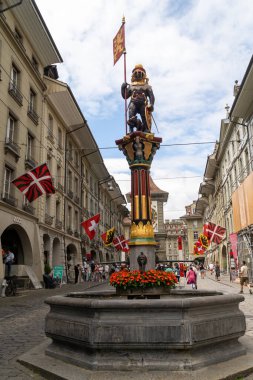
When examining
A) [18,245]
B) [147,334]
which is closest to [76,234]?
[18,245]

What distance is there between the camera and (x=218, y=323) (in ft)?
17.5

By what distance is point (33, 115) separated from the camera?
24438mm

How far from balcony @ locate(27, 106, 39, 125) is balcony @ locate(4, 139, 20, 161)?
3.07m

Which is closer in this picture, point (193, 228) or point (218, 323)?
point (218, 323)

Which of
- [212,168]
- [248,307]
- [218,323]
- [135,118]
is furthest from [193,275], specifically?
[212,168]

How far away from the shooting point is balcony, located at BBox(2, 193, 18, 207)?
19591 millimetres

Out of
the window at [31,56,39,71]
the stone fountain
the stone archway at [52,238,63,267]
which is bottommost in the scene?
the stone fountain

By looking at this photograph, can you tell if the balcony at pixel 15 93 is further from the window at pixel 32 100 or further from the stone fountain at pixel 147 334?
the stone fountain at pixel 147 334

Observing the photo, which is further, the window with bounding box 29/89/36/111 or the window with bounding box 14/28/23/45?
the window with bounding box 29/89/36/111

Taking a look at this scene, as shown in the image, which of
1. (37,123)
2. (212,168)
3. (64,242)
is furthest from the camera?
(212,168)

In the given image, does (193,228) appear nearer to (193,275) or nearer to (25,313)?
(193,275)

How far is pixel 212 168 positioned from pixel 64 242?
26629 millimetres

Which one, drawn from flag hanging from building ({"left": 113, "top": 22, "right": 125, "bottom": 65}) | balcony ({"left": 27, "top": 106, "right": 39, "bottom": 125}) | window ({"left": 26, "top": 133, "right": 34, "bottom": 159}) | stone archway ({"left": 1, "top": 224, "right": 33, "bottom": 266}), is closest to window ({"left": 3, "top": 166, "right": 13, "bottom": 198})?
window ({"left": 26, "top": 133, "right": 34, "bottom": 159})

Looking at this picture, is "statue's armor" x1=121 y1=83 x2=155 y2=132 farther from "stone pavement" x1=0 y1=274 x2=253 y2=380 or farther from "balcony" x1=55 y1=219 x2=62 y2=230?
"balcony" x1=55 y1=219 x2=62 y2=230
